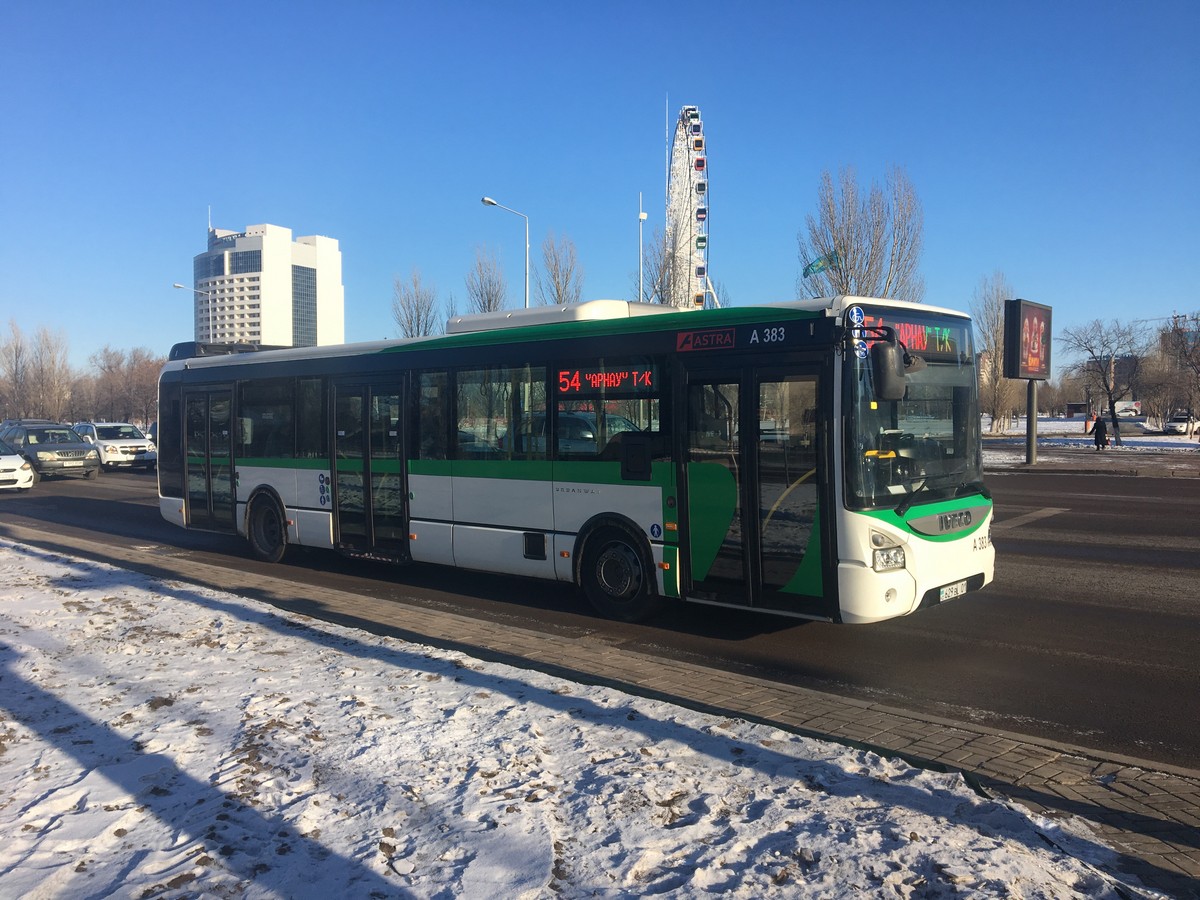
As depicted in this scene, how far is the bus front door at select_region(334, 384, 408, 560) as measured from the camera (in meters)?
11.1

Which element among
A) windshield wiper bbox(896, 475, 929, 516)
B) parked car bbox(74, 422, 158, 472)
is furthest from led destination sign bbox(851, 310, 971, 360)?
parked car bbox(74, 422, 158, 472)

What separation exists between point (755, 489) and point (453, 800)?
14.0 ft

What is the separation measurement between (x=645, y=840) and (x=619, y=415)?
17.5 feet

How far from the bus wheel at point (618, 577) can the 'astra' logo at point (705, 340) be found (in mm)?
1870

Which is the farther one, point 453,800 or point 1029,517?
point 1029,517

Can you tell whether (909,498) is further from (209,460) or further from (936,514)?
(209,460)

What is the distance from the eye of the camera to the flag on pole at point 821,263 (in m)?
34.5

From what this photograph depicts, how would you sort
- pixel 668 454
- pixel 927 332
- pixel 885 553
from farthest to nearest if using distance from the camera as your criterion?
pixel 668 454, pixel 927 332, pixel 885 553

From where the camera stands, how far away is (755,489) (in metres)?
7.78

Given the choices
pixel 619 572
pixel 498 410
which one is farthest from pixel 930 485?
pixel 498 410

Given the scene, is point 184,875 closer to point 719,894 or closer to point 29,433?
point 719,894

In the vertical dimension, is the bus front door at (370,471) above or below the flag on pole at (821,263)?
below

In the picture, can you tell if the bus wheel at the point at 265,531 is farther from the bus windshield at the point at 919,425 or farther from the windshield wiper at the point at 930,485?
the windshield wiper at the point at 930,485

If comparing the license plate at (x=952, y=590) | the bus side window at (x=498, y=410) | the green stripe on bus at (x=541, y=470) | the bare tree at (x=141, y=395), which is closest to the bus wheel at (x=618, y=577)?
the green stripe on bus at (x=541, y=470)
